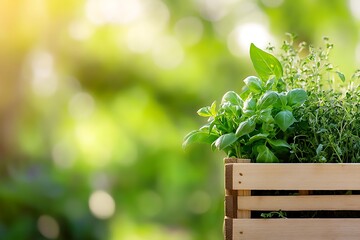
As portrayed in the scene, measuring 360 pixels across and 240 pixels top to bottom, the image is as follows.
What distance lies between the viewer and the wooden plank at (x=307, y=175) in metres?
1.14

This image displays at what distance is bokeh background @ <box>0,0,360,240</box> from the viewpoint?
584 centimetres

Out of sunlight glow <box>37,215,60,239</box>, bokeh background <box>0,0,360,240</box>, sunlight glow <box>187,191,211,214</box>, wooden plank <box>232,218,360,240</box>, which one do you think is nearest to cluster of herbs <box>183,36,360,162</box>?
wooden plank <box>232,218,360,240</box>

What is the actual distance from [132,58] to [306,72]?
5.21 meters

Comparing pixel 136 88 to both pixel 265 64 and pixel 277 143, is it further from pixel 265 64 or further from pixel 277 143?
pixel 277 143

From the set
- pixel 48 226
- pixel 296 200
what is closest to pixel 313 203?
pixel 296 200

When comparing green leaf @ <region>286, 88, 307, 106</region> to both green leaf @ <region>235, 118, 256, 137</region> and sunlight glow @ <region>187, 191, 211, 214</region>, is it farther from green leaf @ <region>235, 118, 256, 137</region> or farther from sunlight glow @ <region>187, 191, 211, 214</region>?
sunlight glow @ <region>187, 191, 211, 214</region>

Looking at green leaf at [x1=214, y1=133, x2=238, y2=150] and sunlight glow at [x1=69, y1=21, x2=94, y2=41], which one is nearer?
green leaf at [x1=214, y1=133, x2=238, y2=150]

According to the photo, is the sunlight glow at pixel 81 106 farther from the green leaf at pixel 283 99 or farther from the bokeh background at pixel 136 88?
the green leaf at pixel 283 99

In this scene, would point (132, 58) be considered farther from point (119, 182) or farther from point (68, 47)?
point (119, 182)

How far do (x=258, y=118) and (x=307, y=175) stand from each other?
13cm

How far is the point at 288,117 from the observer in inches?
45.3

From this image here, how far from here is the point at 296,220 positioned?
1130 millimetres

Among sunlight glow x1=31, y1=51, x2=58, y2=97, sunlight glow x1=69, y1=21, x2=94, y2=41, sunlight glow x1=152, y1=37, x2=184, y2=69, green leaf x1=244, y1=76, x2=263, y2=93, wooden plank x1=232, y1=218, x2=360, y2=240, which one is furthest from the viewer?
sunlight glow x1=152, y1=37, x2=184, y2=69

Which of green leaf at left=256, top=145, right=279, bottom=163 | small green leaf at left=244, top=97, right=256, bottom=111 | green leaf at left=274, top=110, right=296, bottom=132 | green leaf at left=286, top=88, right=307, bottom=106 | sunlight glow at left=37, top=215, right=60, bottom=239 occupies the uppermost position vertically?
green leaf at left=286, top=88, right=307, bottom=106
